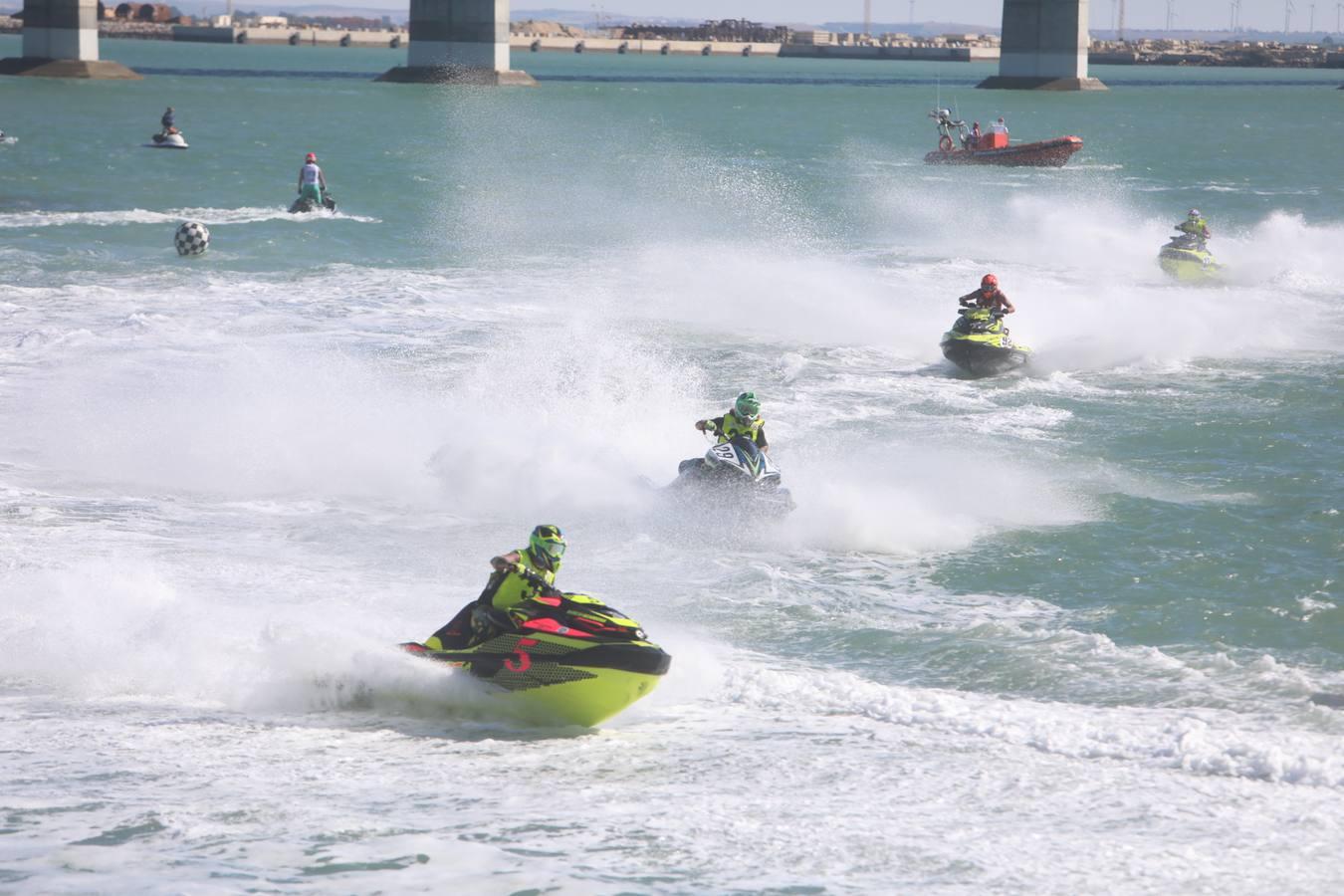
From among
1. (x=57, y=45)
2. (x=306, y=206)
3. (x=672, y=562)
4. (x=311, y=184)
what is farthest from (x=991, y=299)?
(x=57, y=45)

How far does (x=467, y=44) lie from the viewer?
112m

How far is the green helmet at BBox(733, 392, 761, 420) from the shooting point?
56.8ft

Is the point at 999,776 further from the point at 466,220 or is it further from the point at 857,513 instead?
the point at 466,220

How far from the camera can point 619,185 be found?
6100 centimetres

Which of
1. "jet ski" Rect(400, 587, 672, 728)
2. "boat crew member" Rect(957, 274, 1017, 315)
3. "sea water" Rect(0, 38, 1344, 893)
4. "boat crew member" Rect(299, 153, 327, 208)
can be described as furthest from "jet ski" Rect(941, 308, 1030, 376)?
"boat crew member" Rect(299, 153, 327, 208)

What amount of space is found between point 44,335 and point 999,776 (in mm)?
20969

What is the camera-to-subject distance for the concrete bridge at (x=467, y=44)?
362 feet

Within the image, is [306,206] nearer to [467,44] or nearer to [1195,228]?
[1195,228]

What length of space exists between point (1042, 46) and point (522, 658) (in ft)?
380

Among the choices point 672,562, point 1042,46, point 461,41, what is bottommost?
point 672,562

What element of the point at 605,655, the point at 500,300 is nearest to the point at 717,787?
the point at 605,655

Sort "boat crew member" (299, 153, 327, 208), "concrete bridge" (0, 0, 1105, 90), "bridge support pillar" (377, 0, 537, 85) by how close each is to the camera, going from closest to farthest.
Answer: "boat crew member" (299, 153, 327, 208) → "bridge support pillar" (377, 0, 537, 85) → "concrete bridge" (0, 0, 1105, 90)

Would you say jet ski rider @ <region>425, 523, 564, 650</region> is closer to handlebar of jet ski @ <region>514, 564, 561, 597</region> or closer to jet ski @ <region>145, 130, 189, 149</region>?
handlebar of jet ski @ <region>514, 564, 561, 597</region>

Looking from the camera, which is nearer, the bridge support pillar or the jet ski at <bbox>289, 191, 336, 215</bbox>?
the jet ski at <bbox>289, 191, 336, 215</bbox>
